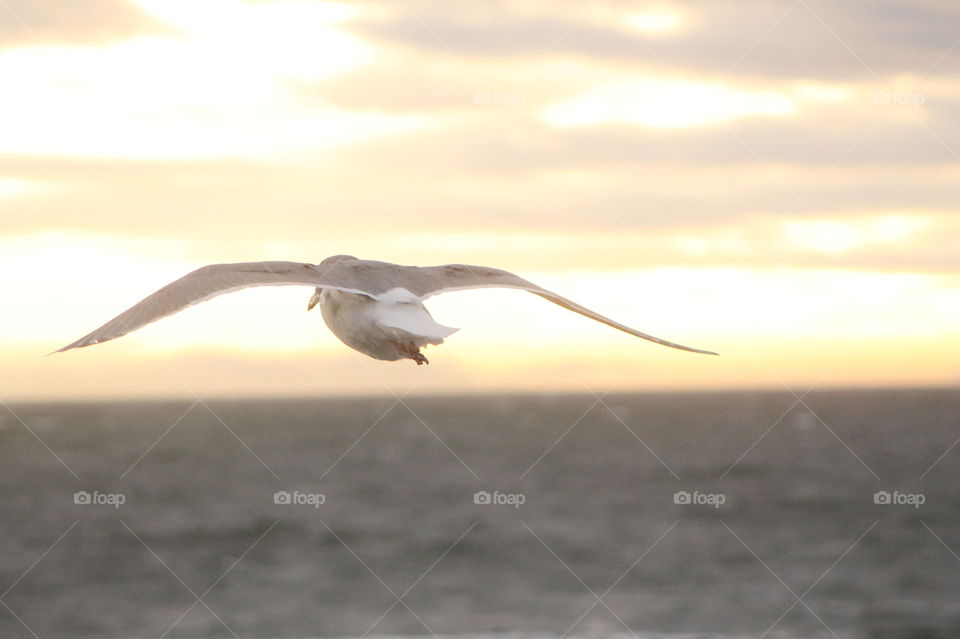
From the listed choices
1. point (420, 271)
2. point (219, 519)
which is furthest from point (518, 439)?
point (420, 271)

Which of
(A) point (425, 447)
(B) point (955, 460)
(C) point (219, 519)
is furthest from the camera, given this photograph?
(A) point (425, 447)

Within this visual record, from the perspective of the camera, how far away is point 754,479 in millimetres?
80000

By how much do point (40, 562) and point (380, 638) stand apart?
A: 22.4 m

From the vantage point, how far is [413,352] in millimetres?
9719

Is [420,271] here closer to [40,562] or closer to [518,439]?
[40,562]
